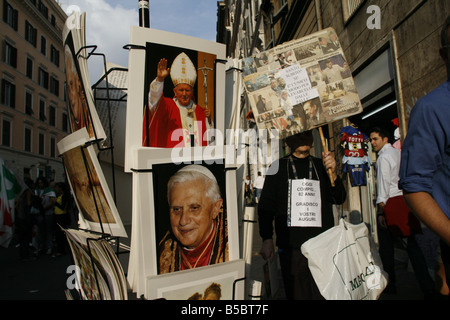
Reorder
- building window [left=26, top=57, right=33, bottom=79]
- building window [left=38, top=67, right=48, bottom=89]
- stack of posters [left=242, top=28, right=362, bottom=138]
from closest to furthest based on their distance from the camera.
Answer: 1. stack of posters [left=242, top=28, right=362, bottom=138]
2. building window [left=26, top=57, right=33, bottom=79]
3. building window [left=38, top=67, right=48, bottom=89]

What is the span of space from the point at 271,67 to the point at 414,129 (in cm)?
107

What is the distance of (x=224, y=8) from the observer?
4381 cm

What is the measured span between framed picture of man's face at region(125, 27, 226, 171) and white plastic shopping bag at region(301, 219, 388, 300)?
89 centimetres

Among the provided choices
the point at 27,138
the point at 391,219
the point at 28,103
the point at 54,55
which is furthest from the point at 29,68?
the point at 391,219

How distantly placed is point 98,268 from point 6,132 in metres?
35.1

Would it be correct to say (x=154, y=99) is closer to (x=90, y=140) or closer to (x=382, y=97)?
(x=90, y=140)

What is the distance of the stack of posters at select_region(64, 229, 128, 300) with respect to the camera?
1765 mm

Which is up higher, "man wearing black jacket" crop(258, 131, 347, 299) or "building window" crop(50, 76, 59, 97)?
"building window" crop(50, 76, 59, 97)

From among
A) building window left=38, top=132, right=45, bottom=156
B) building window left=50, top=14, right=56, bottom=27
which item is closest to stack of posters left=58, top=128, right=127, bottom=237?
building window left=38, top=132, right=45, bottom=156

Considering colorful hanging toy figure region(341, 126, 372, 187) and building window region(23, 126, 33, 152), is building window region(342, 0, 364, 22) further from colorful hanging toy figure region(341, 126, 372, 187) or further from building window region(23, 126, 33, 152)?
building window region(23, 126, 33, 152)

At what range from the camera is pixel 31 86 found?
36.2 meters

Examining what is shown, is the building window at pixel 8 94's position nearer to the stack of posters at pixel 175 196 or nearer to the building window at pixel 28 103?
the building window at pixel 28 103

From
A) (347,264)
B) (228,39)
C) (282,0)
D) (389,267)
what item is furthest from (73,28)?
(228,39)

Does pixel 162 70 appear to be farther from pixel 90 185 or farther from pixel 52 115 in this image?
pixel 52 115
